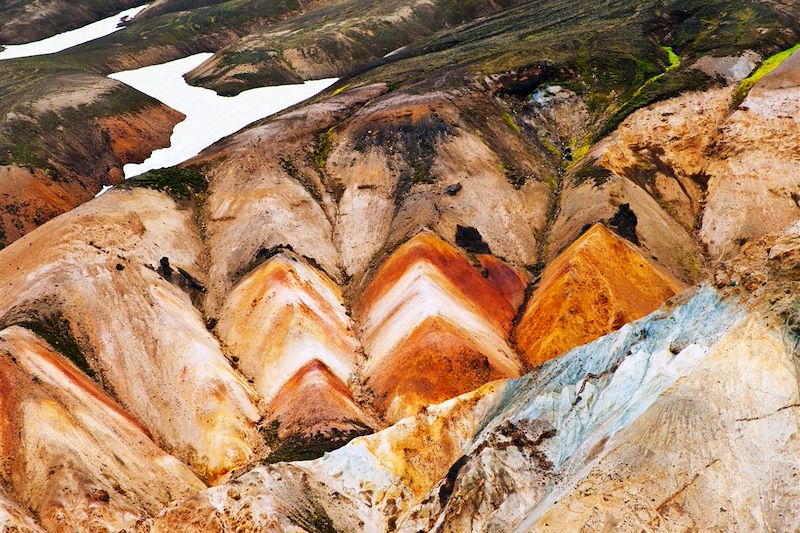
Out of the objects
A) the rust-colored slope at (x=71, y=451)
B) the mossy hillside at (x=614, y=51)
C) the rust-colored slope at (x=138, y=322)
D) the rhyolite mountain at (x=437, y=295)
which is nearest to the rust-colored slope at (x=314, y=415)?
the rhyolite mountain at (x=437, y=295)

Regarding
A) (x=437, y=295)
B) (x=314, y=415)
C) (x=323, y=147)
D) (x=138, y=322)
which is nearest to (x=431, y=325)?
(x=437, y=295)

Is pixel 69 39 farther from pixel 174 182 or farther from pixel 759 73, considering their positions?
pixel 759 73

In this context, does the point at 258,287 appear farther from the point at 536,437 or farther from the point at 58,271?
the point at 536,437

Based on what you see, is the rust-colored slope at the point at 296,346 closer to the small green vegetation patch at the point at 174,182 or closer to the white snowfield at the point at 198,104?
the small green vegetation patch at the point at 174,182

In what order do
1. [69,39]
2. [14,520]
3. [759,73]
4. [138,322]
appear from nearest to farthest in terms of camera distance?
[14,520] → [138,322] → [759,73] → [69,39]

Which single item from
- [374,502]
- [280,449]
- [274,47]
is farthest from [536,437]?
[274,47]

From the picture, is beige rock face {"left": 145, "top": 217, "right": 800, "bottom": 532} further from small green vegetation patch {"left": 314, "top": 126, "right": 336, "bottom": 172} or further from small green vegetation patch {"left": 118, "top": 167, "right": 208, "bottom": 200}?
small green vegetation patch {"left": 314, "top": 126, "right": 336, "bottom": 172}
